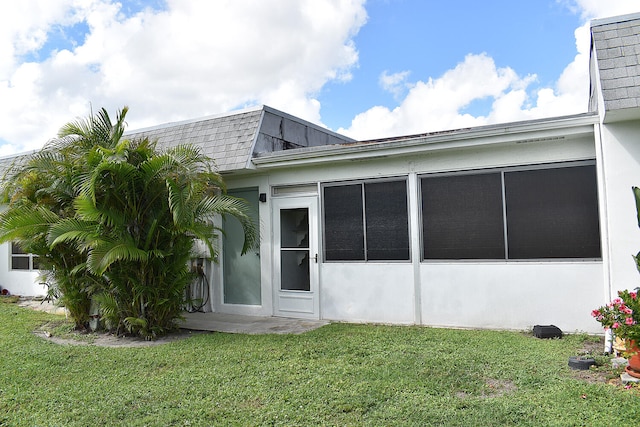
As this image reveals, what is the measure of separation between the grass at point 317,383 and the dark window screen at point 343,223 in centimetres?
152

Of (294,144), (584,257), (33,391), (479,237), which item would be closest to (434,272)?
(479,237)

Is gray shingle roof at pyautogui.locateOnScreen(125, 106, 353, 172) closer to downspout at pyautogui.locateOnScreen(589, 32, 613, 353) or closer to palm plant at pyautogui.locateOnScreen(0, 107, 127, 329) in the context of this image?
palm plant at pyautogui.locateOnScreen(0, 107, 127, 329)

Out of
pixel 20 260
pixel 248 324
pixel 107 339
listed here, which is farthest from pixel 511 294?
pixel 20 260

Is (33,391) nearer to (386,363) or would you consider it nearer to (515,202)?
(386,363)

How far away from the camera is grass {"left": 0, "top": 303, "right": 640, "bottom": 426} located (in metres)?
3.54

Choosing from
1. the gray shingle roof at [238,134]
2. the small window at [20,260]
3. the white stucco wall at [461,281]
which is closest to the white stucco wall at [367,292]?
the white stucco wall at [461,281]

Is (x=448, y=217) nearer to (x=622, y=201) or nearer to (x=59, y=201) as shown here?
(x=622, y=201)

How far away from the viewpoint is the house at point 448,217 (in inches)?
213

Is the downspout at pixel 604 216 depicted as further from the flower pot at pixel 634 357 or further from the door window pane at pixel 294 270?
the door window pane at pixel 294 270

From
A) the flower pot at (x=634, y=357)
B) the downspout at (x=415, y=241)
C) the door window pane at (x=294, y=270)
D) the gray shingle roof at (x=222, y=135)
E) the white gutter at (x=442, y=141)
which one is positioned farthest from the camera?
the gray shingle roof at (x=222, y=135)

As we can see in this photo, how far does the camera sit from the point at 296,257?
816 cm

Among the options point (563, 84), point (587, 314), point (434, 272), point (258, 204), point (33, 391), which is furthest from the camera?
point (563, 84)

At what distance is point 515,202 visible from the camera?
21.0 feet

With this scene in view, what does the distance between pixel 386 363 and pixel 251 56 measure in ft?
28.3
